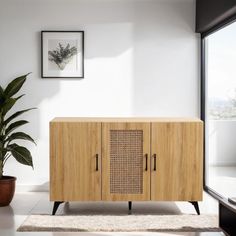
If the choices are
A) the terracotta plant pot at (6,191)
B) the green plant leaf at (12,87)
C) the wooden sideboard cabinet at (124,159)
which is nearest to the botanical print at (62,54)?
the green plant leaf at (12,87)

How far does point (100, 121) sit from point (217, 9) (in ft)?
4.98

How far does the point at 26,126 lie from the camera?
5.60m

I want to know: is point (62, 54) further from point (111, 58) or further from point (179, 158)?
point (179, 158)

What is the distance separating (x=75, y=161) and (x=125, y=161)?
0.45 metres

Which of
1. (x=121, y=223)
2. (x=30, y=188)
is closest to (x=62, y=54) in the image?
(x=30, y=188)

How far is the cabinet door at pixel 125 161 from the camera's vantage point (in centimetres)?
441

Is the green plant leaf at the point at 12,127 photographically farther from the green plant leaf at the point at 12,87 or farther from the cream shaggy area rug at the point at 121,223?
the cream shaggy area rug at the point at 121,223

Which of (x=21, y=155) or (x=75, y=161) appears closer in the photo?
(x=75, y=161)

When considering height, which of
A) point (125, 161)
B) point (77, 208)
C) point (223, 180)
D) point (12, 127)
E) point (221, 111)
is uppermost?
point (221, 111)

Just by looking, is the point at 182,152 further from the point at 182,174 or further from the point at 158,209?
the point at 158,209

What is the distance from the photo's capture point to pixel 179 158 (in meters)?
4.41

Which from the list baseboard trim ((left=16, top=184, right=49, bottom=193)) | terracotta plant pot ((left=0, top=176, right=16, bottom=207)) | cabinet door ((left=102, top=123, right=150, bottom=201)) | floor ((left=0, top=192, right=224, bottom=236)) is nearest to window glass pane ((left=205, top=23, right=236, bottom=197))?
floor ((left=0, top=192, right=224, bottom=236))

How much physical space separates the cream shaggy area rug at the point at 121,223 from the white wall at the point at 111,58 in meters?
1.53

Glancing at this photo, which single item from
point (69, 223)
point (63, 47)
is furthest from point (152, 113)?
point (69, 223)
